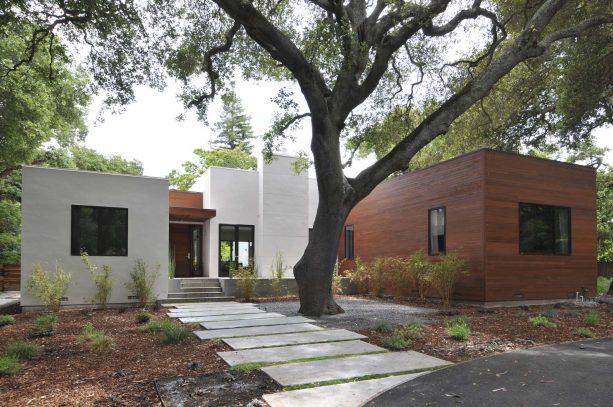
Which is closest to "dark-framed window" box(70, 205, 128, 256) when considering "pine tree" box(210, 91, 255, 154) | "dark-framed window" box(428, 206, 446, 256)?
"dark-framed window" box(428, 206, 446, 256)

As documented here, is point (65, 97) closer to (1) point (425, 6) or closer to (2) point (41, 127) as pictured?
(2) point (41, 127)

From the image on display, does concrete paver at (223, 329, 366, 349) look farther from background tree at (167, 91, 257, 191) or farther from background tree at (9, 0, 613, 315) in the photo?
background tree at (167, 91, 257, 191)

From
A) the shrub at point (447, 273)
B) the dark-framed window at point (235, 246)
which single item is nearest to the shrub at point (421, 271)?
the shrub at point (447, 273)

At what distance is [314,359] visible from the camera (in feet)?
16.4

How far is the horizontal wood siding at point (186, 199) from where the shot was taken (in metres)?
17.0

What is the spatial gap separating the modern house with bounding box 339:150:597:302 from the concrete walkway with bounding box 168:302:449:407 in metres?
4.95

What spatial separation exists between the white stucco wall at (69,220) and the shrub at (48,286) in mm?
219

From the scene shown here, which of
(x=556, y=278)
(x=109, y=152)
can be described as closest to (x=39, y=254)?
(x=556, y=278)

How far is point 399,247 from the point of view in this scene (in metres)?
13.0

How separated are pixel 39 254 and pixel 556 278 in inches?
498

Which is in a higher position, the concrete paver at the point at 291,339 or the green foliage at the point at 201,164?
the green foliage at the point at 201,164

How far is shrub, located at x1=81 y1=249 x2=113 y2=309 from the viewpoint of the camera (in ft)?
33.3

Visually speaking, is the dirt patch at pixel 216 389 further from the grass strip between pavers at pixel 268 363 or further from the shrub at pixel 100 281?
the shrub at pixel 100 281

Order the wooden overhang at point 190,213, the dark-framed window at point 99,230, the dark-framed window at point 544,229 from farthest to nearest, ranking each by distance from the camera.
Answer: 1. the wooden overhang at point 190,213
2. the dark-framed window at point 544,229
3. the dark-framed window at point 99,230
